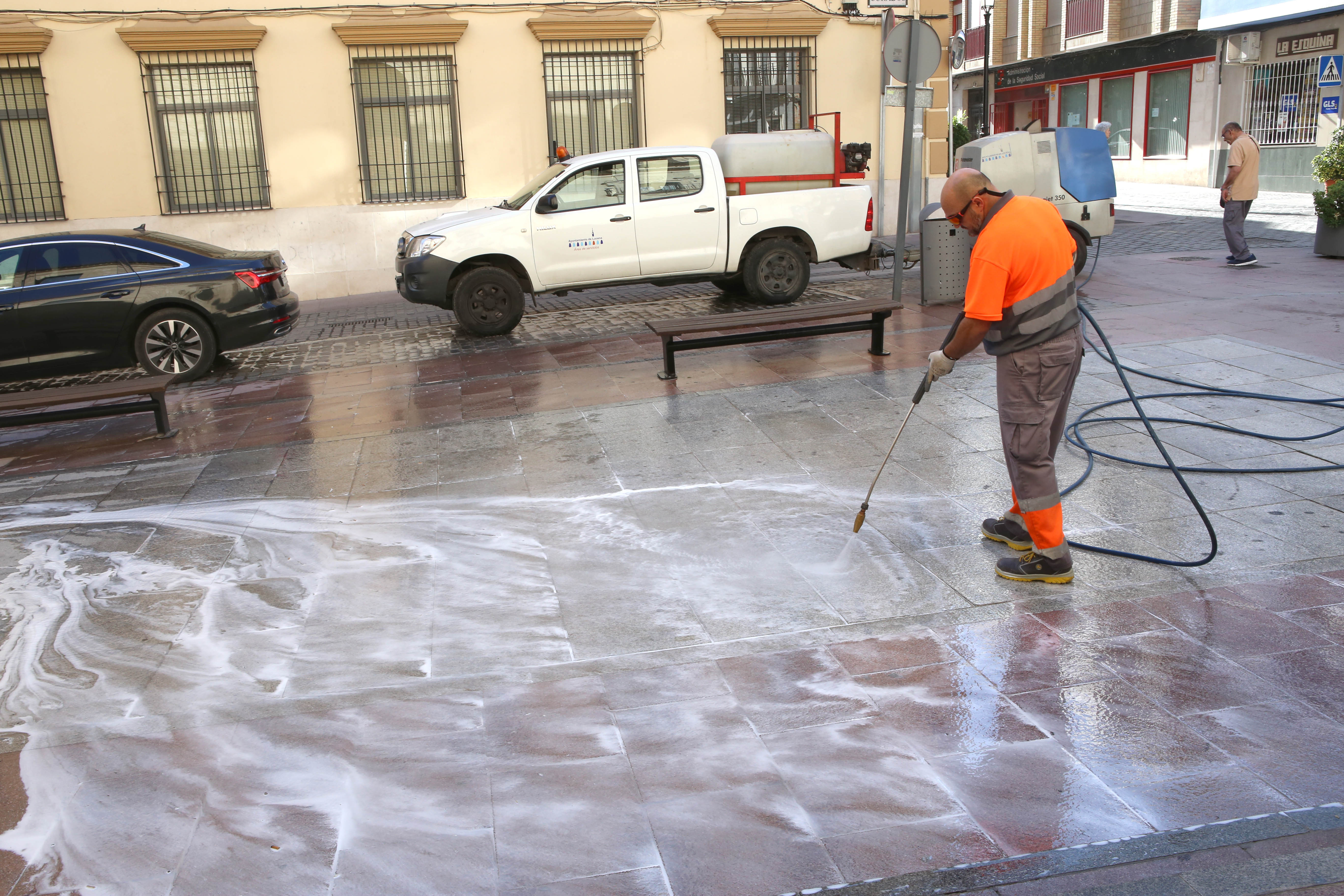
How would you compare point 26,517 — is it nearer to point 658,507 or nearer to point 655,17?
point 658,507

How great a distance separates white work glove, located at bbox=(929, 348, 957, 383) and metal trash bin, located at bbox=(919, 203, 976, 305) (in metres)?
6.64

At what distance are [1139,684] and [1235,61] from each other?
25972 mm

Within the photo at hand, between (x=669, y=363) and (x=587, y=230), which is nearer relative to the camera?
(x=669, y=363)

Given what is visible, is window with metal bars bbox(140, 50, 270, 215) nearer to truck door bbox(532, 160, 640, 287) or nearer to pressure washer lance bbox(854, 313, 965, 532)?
truck door bbox(532, 160, 640, 287)

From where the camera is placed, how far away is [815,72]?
16.5m

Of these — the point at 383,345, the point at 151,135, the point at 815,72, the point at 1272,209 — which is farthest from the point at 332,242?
the point at 1272,209

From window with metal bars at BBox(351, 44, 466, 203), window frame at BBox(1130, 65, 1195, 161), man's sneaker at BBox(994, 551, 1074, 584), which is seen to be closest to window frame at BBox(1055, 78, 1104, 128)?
window frame at BBox(1130, 65, 1195, 161)

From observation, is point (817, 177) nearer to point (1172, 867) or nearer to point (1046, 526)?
point (1046, 526)

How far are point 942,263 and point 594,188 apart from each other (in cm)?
367

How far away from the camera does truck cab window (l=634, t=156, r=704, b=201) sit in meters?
11.4

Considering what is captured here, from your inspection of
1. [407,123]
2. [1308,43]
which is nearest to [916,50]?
[407,123]

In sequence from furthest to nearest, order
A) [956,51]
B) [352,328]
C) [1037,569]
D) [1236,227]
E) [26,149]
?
[956,51] < [26,149] < [1236,227] < [352,328] < [1037,569]

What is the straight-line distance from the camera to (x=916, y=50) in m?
10.0

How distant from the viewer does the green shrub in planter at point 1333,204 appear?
1277 cm
